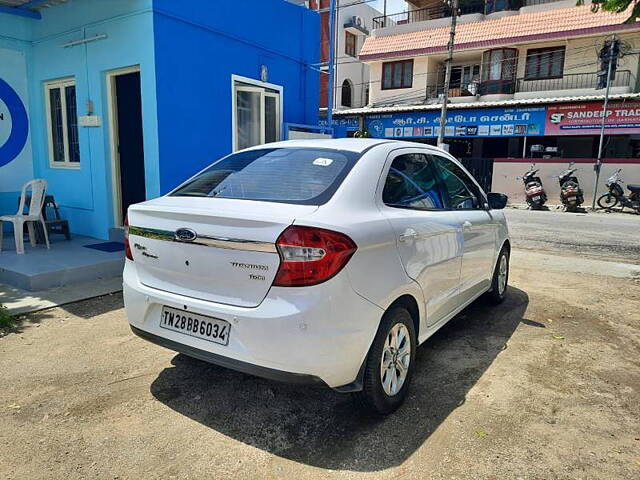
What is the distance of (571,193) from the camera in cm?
1670

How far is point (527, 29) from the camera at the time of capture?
2205 cm

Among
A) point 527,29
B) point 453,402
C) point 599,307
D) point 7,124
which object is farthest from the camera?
point 527,29

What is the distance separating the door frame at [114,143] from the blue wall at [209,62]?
2.38 feet

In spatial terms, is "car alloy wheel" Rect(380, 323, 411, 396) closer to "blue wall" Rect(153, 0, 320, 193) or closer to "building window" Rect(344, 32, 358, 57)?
"blue wall" Rect(153, 0, 320, 193)

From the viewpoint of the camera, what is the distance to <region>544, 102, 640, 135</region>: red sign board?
19.1 metres

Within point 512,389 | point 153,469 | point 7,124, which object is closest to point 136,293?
point 153,469

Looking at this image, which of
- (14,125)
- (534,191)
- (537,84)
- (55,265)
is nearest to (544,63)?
(537,84)

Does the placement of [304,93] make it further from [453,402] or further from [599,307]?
[453,402]

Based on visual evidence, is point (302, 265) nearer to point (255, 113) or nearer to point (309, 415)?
point (309, 415)

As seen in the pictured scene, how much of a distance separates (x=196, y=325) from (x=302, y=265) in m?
0.79

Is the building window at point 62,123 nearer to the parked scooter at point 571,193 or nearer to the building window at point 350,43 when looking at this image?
the parked scooter at point 571,193

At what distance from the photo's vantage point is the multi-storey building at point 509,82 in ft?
66.9

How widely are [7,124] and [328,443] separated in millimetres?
7730

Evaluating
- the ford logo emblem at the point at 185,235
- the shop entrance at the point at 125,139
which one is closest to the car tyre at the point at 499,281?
the ford logo emblem at the point at 185,235
